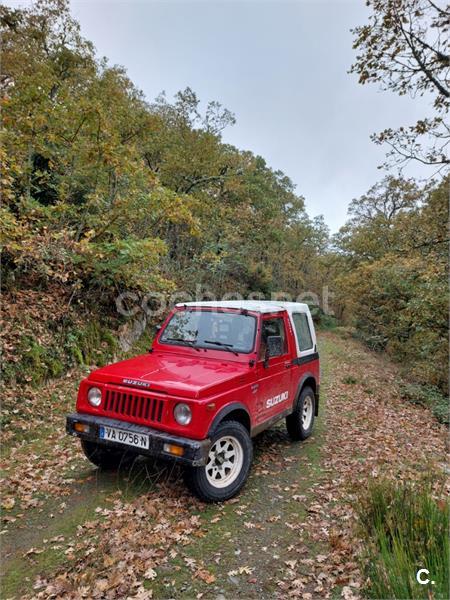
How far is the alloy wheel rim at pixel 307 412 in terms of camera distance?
597 cm

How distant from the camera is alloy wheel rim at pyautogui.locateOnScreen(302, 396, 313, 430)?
5.97m

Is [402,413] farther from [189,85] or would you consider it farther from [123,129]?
[189,85]

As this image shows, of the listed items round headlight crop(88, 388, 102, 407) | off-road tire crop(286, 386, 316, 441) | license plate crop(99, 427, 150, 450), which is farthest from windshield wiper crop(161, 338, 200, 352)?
off-road tire crop(286, 386, 316, 441)

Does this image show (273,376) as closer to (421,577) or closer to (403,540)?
(403,540)

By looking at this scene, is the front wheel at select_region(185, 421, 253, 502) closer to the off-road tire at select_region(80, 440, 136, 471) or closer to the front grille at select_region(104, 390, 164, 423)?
the front grille at select_region(104, 390, 164, 423)

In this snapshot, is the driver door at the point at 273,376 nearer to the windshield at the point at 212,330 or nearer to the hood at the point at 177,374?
the windshield at the point at 212,330

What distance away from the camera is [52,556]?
3041mm

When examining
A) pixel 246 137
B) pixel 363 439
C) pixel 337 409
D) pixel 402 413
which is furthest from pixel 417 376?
pixel 246 137

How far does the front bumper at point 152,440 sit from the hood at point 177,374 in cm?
40

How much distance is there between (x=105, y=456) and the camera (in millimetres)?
4426

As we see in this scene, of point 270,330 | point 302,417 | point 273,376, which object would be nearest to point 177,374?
point 273,376

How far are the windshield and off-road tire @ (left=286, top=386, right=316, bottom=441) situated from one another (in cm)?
167

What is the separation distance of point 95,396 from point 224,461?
161 centimetres

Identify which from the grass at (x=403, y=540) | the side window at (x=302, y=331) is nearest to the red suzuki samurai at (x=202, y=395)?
the side window at (x=302, y=331)
